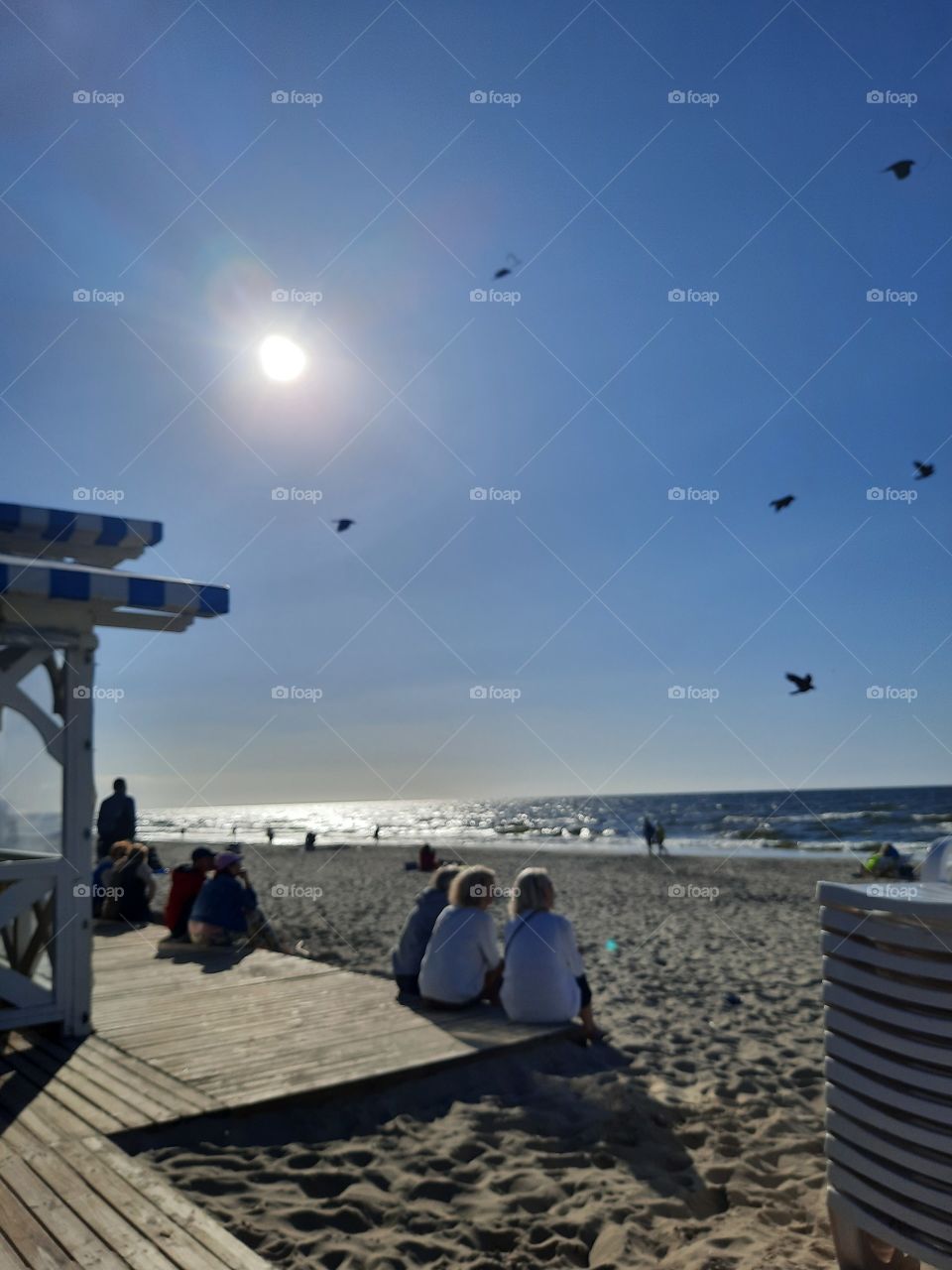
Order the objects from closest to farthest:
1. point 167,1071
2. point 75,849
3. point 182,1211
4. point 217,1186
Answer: point 182,1211 < point 217,1186 < point 167,1071 < point 75,849

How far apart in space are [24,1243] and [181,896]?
6474mm

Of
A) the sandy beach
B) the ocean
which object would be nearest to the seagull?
the sandy beach

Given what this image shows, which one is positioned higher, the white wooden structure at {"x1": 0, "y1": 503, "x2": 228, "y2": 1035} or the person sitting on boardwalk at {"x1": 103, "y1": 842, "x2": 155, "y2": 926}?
the white wooden structure at {"x1": 0, "y1": 503, "x2": 228, "y2": 1035}

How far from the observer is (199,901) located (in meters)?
8.56

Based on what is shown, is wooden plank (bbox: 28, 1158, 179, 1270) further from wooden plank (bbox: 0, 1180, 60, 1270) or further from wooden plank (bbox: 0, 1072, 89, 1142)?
wooden plank (bbox: 0, 1072, 89, 1142)

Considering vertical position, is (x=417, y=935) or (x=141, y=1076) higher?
(x=417, y=935)

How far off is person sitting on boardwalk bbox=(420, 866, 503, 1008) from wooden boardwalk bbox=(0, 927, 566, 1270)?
146mm

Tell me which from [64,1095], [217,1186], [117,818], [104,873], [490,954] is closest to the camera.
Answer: [217,1186]

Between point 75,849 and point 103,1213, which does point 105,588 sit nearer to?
point 75,849

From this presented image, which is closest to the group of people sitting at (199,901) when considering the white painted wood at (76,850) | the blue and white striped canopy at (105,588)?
the white painted wood at (76,850)

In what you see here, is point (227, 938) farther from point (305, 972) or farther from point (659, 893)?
point (659, 893)

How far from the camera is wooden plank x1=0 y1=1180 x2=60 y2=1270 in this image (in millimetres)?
2703

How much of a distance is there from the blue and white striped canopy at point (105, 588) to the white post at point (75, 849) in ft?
1.43

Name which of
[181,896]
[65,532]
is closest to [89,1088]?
[65,532]
